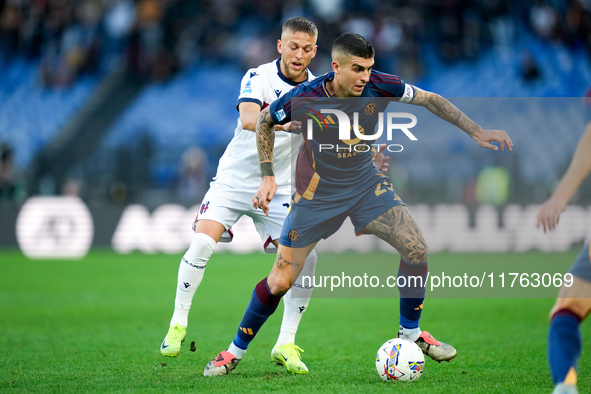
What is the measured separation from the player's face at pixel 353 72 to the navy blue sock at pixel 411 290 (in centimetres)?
132

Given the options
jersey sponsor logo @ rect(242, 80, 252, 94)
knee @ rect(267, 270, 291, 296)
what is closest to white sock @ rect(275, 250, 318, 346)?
knee @ rect(267, 270, 291, 296)

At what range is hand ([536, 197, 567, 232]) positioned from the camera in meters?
3.44

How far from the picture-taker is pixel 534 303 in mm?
10234

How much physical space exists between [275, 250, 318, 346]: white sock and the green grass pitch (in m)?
0.31

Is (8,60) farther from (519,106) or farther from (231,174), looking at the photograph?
(231,174)

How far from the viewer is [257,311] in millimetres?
5379

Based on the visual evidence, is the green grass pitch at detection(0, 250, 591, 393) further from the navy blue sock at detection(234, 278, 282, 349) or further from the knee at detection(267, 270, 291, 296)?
the knee at detection(267, 270, 291, 296)

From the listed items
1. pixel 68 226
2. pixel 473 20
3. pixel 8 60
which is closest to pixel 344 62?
pixel 68 226

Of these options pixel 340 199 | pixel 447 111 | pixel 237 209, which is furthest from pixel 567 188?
pixel 237 209

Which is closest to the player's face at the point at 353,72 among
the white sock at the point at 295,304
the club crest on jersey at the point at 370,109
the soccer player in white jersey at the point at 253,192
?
the club crest on jersey at the point at 370,109

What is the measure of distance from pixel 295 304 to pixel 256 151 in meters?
1.33

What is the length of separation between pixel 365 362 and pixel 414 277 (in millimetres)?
989

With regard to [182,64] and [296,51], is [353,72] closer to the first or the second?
[296,51]

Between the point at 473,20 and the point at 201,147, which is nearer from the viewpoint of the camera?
the point at 201,147
